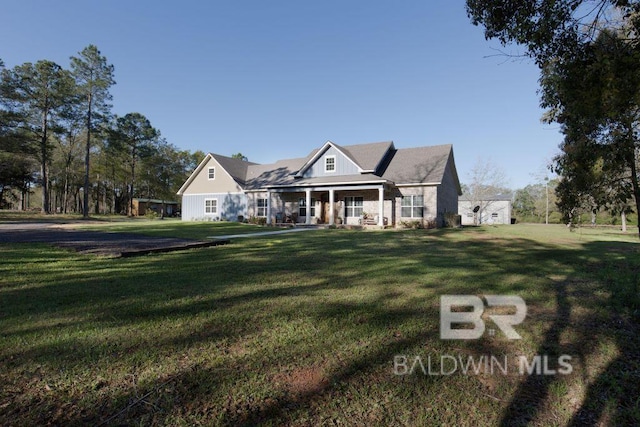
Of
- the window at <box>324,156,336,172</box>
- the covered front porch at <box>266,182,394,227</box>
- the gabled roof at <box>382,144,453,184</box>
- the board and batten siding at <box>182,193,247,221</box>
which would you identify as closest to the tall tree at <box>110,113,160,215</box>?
the board and batten siding at <box>182,193,247,221</box>

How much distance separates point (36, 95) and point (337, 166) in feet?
99.5

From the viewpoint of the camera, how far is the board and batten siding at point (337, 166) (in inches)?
917

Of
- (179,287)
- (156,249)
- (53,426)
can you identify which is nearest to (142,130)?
(156,249)

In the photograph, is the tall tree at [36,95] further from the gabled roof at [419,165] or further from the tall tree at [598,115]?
the tall tree at [598,115]

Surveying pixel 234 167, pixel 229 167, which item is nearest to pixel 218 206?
pixel 229 167

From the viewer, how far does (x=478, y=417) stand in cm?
220

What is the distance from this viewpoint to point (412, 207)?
2178cm

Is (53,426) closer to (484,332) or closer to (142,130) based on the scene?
(484,332)

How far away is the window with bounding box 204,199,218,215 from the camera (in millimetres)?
29609

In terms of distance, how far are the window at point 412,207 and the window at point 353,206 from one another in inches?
114

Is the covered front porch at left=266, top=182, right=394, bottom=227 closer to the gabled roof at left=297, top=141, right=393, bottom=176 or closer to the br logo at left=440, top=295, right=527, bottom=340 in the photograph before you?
the gabled roof at left=297, top=141, right=393, bottom=176

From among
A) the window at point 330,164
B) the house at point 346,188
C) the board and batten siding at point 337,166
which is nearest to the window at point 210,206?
the house at point 346,188

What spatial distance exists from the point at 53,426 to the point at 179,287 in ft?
10.4

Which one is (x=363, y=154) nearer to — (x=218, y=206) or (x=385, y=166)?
(x=385, y=166)
